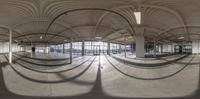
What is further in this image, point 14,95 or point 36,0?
point 36,0

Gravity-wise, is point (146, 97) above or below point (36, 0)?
below

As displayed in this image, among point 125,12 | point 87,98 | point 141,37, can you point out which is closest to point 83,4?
point 125,12

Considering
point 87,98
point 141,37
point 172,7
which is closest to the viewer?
point 87,98

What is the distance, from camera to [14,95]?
32.8 feet

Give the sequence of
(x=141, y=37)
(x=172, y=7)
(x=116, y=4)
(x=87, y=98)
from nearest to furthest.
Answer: (x=87, y=98) < (x=116, y=4) < (x=172, y=7) < (x=141, y=37)

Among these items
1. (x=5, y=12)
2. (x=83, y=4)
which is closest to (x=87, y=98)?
(x=83, y=4)

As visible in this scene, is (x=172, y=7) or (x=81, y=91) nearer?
(x=81, y=91)

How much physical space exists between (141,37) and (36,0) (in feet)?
105

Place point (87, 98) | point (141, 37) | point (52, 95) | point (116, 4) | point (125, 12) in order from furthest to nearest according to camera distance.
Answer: point (141, 37) < point (125, 12) < point (116, 4) < point (52, 95) < point (87, 98)

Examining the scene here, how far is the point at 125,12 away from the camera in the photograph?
25828mm

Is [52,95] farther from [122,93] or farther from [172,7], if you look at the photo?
[172,7]

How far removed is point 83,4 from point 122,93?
13167 mm

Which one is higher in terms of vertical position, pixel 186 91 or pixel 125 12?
pixel 125 12

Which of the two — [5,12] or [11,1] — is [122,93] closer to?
[11,1]
